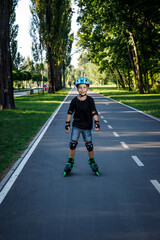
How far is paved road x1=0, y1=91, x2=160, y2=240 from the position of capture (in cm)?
365

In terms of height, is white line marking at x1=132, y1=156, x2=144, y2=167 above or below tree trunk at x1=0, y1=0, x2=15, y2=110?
below

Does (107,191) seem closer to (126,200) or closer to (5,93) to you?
(126,200)

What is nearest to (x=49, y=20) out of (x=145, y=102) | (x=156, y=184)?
(x=145, y=102)

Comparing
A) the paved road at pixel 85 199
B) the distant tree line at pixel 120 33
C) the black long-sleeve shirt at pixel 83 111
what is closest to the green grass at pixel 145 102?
the distant tree line at pixel 120 33

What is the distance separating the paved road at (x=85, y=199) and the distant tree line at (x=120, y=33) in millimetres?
12898

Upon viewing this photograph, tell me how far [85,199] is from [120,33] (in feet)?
103

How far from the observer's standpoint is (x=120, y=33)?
1344 inches

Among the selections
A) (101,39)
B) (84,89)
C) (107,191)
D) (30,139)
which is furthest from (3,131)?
(101,39)

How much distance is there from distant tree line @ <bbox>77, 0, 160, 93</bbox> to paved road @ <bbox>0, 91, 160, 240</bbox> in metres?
12.9

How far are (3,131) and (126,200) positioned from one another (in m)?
7.97

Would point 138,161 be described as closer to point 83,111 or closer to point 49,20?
point 83,111

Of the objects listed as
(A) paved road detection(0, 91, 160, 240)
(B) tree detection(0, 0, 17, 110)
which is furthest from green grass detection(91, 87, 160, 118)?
(A) paved road detection(0, 91, 160, 240)

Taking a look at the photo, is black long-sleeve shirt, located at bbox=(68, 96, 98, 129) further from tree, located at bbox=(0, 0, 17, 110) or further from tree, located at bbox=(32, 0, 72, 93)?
tree, located at bbox=(32, 0, 72, 93)

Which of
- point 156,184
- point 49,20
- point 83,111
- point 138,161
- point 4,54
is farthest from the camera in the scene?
point 49,20
